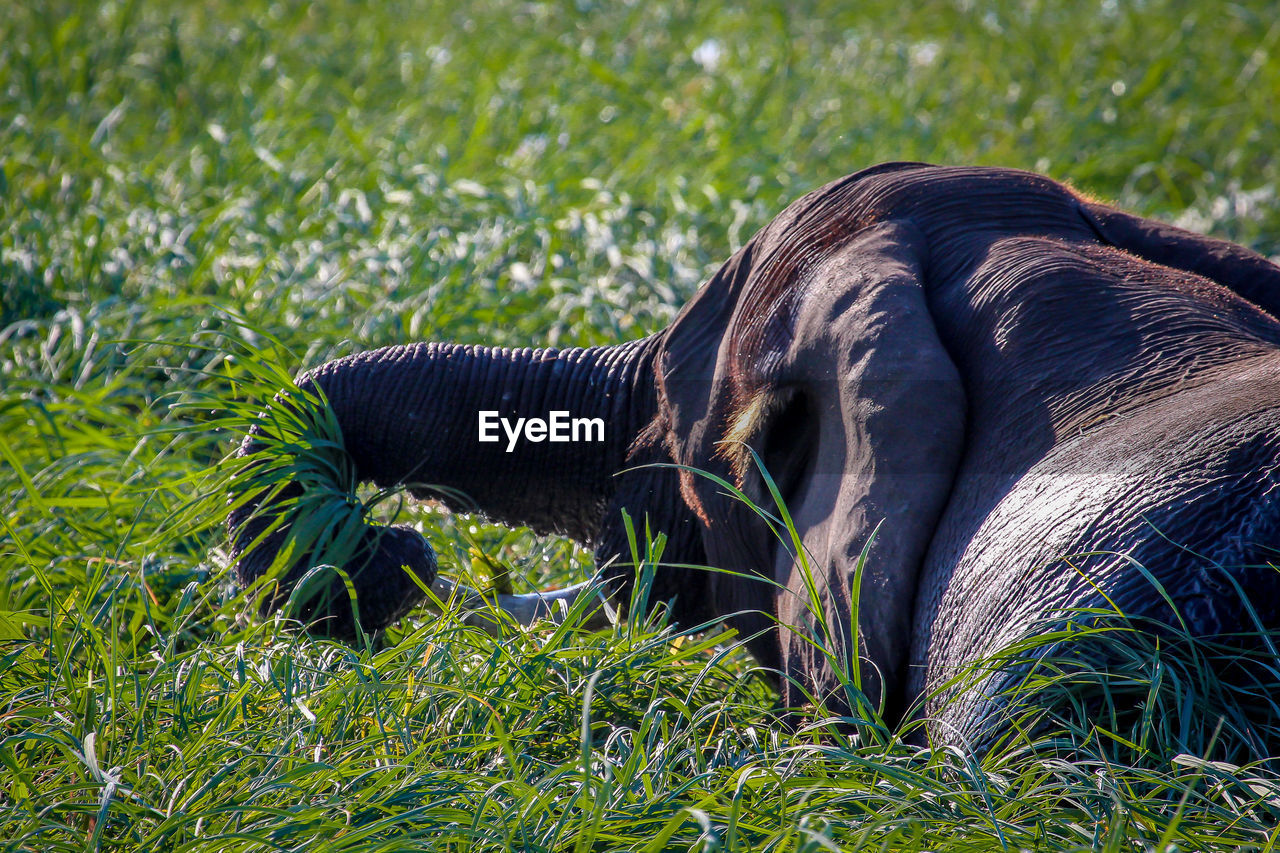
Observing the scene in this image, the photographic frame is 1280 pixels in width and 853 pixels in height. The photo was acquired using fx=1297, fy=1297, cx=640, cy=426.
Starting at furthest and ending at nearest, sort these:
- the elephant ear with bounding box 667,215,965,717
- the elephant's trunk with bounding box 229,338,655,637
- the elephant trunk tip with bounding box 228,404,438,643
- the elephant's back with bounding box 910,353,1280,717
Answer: the elephant's trunk with bounding box 229,338,655,637
the elephant trunk tip with bounding box 228,404,438,643
the elephant ear with bounding box 667,215,965,717
the elephant's back with bounding box 910,353,1280,717

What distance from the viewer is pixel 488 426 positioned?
256cm

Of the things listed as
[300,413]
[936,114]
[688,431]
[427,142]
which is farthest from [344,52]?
[688,431]

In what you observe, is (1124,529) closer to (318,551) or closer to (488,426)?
(488,426)

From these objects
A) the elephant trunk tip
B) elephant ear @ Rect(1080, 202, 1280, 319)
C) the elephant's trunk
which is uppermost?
elephant ear @ Rect(1080, 202, 1280, 319)

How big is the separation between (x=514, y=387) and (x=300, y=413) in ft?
1.41

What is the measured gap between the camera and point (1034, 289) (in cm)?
196

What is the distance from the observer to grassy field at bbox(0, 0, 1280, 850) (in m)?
1.64

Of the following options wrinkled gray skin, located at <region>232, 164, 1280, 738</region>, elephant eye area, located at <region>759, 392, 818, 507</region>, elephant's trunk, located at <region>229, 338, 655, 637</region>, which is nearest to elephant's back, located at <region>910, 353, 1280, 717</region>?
wrinkled gray skin, located at <region>232, 164, 1280, 738</region>

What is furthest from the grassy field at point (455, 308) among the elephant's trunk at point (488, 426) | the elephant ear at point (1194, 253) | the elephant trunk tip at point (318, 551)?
the elephant ear at point (1194, 253)

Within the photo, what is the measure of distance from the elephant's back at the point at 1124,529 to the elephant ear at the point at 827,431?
0.06 m

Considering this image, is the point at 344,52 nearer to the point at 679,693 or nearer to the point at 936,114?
the point at 936,114

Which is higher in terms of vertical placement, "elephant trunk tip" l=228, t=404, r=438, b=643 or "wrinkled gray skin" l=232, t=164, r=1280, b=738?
"wrinkled gray skin" l=232, t=164, r=1280, b=738

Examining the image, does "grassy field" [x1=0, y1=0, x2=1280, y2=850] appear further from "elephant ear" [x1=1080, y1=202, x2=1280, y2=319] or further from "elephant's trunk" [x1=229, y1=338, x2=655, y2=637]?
"elephant ear" [x1=1080, y1=202, x2=1280, y2=319]

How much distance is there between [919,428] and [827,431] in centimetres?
18
